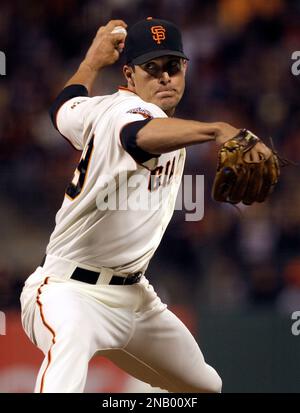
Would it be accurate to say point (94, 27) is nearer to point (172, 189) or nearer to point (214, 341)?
point (214, 341)

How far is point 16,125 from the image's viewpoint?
25.5 feet

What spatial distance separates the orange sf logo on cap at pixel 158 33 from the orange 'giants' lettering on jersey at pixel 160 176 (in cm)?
49

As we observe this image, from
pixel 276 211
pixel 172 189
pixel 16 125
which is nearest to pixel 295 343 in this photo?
pixel 276 211

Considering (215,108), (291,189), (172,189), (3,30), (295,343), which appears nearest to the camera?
(172,189)

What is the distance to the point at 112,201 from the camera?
348 centimetres

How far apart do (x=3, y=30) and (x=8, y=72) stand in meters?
0.50

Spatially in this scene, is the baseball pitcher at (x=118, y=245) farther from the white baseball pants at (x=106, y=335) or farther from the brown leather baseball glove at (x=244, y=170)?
the brown leather baseball glove at (x=244, y=170)

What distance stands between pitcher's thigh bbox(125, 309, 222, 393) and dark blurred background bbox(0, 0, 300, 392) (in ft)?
6.10

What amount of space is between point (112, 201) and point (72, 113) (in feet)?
1.87

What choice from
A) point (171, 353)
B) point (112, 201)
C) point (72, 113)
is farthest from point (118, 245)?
point (72, 113)

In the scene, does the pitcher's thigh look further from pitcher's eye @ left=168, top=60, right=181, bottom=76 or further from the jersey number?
pitcher's eye @ left=168, top=60, right=181, bottom=76

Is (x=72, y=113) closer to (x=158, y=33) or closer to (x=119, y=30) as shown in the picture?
(x=158, y=33)

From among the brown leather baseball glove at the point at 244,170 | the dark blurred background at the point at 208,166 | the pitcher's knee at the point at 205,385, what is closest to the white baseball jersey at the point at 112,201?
the brown leather baseball glove at the point at 244,170

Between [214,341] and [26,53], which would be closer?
[214,341]
